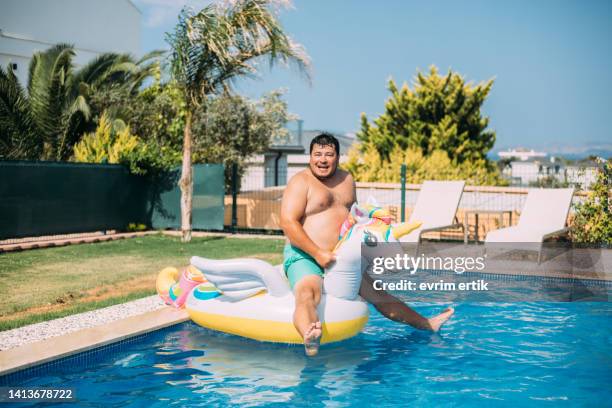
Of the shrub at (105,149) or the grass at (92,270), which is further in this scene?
the shrub at (105,149)

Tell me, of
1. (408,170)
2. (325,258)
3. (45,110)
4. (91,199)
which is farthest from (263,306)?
(45,110)

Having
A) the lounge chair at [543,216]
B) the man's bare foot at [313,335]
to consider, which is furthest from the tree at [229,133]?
the man's bare foot at [313,335]

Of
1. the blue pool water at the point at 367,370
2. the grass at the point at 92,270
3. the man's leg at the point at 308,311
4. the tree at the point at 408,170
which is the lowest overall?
the blue pool water at the point at 367,370

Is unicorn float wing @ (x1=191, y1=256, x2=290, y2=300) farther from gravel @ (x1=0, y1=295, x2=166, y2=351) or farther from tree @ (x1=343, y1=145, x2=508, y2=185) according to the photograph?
tree @ (x1=343, y1=145, x2=508, y2=185)

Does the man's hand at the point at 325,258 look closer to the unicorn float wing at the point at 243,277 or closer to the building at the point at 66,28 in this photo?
the unicorn float wing at the point at 243,277

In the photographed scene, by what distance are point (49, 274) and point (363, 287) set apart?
5.52m

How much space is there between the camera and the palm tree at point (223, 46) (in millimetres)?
12539

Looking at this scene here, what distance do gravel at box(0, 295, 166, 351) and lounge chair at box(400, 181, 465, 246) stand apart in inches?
236

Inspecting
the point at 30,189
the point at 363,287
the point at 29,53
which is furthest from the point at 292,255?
the point at 29,53

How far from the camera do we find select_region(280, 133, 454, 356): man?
5109 mm

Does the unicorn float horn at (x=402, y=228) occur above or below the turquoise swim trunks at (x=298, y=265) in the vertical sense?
above

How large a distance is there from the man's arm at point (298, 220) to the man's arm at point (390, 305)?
86 cm

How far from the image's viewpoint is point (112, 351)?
5.40 metres

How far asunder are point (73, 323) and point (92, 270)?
3.81 metres
